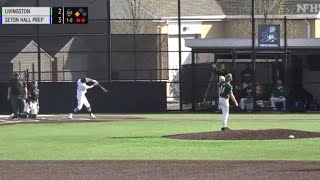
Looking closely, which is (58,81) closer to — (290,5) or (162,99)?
(162,99)

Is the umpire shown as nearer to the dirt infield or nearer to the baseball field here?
the baseball field

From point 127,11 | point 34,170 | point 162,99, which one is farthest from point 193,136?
point 127,11

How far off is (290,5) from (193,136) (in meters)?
36.9

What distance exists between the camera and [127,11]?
48125mm

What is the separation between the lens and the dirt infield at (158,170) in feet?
49.0

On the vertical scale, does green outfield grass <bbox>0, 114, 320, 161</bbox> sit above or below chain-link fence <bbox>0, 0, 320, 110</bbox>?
below

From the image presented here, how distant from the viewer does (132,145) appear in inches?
844
